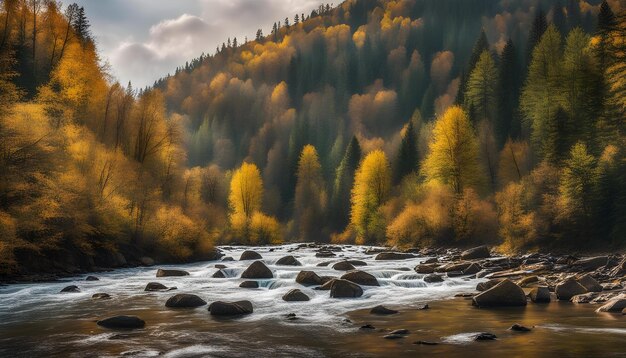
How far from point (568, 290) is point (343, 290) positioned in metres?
9.65

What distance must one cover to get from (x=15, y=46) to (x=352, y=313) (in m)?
42.8

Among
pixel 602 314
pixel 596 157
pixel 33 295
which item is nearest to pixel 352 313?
pixel 602 314

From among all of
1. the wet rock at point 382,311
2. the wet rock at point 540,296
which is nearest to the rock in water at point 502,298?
the wet rock at point 540,296

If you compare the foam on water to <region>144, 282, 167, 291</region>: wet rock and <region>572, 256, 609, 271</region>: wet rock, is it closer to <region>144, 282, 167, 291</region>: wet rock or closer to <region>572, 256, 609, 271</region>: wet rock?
<region>144, 282, 167, 291</region>: wet rock

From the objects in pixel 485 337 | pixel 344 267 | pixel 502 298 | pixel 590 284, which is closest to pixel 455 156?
pixel 344 267

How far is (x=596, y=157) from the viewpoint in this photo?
132 ft

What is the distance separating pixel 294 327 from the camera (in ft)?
53.3

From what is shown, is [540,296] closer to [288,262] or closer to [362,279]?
[362,279]

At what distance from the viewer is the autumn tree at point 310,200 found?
290 feet

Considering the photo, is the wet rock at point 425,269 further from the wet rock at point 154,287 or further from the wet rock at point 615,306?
the wet rock at point 154,287

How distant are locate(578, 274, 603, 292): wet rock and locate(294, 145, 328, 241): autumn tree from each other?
6631 cm

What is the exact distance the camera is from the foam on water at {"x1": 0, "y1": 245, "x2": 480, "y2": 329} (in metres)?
19.7

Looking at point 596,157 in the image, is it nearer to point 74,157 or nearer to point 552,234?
point 552,234

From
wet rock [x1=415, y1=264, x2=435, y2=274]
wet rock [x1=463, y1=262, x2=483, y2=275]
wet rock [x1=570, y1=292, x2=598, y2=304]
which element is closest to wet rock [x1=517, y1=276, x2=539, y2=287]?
wet rock [x1=570, y1=292, x2=598, y2=304]
